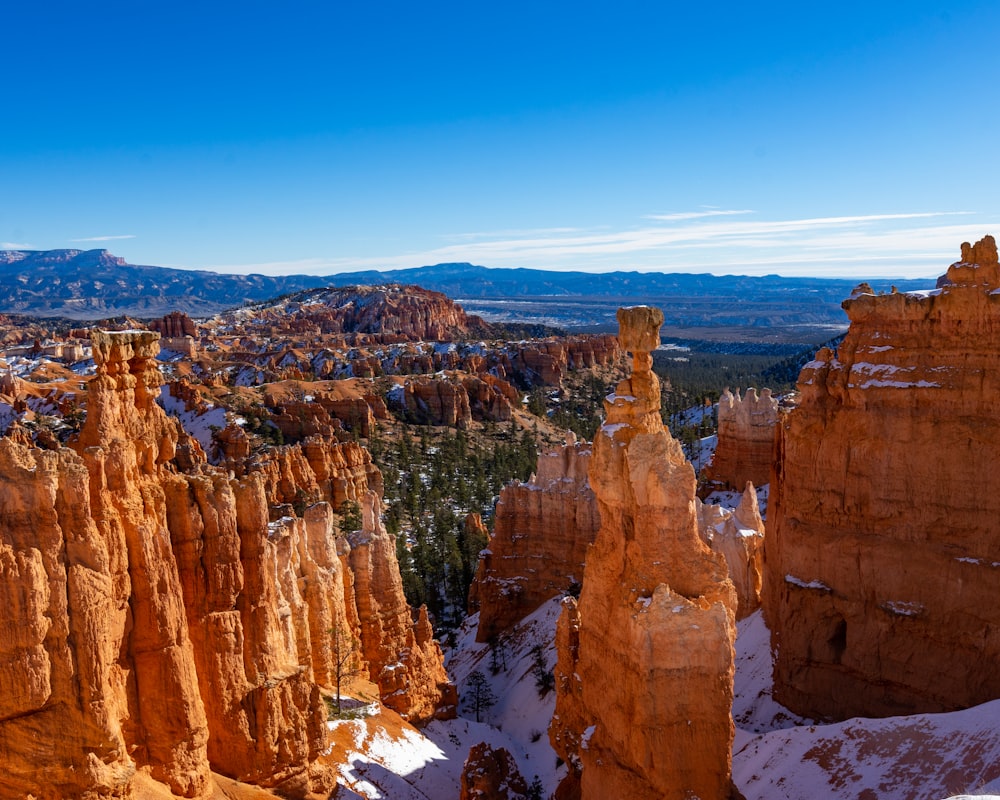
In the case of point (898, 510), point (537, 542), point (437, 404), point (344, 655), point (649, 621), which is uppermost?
point (898, 510)

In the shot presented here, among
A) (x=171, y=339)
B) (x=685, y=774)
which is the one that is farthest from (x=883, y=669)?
(x=171, y=339)

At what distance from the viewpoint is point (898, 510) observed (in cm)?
1745

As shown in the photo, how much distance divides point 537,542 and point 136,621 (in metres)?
22.2

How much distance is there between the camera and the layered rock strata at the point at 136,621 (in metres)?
9.75

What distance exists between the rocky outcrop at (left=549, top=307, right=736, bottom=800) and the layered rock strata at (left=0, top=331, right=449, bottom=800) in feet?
19.6

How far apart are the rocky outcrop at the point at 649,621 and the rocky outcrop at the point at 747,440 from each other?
29212 millimetres

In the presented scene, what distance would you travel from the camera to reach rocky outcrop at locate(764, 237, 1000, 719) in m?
16.5

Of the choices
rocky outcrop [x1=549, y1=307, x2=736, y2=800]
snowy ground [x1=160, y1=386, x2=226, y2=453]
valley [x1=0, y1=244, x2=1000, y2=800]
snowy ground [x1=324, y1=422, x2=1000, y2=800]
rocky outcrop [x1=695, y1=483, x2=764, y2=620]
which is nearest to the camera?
valley [x1=0, y1=244, x2=1000, y2=800]

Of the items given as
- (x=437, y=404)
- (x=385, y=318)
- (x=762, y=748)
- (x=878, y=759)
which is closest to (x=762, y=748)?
(x=762, y=748)

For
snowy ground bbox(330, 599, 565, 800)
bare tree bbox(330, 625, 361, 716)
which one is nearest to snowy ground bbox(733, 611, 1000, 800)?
snowy ground bbox(330, 599, 565, 800)

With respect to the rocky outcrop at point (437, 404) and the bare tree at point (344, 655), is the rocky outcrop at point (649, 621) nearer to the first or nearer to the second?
the bare tree at point (344, 655)

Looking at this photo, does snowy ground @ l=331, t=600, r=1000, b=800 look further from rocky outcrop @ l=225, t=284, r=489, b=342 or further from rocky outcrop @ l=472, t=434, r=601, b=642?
rocky outcrop @ l=225, t=284, r=489, b=342

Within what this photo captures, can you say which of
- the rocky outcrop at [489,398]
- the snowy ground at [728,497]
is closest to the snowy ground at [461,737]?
the snowy ground at [728,497]

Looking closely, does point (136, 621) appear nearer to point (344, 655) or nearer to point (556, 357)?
point (344, 655)
